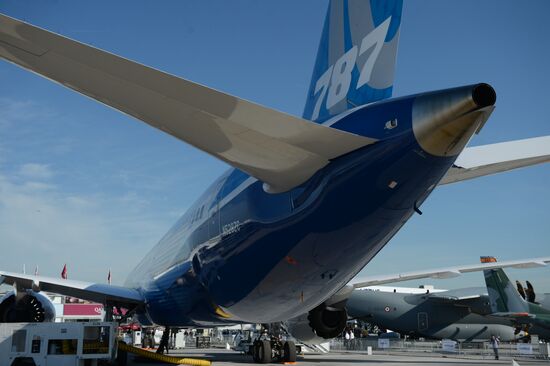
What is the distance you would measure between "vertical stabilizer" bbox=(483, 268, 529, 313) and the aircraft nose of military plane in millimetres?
23110

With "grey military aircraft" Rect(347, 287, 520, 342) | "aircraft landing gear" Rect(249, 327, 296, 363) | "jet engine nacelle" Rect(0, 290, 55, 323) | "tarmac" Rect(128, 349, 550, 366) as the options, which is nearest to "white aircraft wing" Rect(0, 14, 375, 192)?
"aircraft landing gear" Rect(249, 327, 296, 363)

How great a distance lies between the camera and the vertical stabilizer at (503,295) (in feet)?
84.5

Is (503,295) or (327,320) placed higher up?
(503,295)

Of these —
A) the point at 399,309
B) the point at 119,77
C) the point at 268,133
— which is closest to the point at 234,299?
the point at 268,133

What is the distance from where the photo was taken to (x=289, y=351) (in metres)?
14.8

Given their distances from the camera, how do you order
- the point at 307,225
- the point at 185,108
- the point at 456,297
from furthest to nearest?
the point at 456,297
the point at 307,225
the point at 185,108

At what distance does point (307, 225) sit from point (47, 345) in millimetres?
7745

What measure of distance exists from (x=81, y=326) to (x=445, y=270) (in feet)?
32.2

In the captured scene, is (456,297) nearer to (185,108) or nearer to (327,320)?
(327,320)

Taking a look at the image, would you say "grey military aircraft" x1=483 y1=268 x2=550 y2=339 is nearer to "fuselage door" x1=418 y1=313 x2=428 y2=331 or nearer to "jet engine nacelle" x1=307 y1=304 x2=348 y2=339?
"fuselage door" x1=418 y1=313 x2=428 y2=331

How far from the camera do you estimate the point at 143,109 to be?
4730 mm

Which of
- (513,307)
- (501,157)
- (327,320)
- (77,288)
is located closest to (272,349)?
(327,320)

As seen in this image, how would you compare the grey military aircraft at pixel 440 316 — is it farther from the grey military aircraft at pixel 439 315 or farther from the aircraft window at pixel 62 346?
the aircraft window at pixel 62 346

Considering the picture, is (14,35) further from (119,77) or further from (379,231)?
(379,231)
